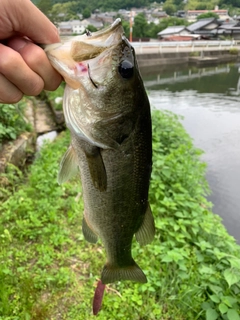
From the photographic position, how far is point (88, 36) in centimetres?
130

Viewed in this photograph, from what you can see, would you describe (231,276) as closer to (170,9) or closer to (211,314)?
→ (211,314)

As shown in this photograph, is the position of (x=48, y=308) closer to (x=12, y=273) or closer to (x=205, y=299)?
(x=12, y=273)

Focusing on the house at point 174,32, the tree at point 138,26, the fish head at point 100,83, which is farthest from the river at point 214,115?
the tree at point 138,26

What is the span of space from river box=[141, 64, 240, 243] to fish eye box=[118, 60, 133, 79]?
4617 millimetres

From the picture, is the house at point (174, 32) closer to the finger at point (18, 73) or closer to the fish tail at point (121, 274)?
the fish tail at point (121, 274)

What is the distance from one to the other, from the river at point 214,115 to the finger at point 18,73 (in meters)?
4.79

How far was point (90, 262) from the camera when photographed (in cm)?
331

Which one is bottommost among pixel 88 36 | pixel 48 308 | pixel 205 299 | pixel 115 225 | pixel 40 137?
pixel 40 137

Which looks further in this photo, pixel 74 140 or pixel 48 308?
pixel 48 308

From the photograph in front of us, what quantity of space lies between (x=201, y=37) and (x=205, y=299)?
4414 cm

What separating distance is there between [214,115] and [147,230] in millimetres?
11011

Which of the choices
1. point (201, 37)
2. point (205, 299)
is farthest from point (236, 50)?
point (205, 299)

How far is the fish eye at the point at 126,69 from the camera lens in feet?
4.34

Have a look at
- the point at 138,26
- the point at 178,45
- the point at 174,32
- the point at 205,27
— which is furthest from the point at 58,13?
the point at 205,27
